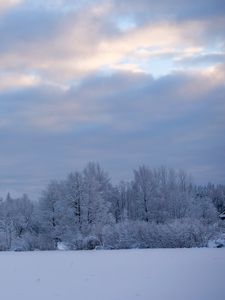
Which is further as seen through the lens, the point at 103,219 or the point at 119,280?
the point at 103,219

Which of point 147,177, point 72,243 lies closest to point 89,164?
point 147,177

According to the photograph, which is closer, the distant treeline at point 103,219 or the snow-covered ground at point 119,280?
the snow-covered ground at point 119,280

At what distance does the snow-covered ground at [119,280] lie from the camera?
13492 mm

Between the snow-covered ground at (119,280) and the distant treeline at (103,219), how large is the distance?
16337 mm

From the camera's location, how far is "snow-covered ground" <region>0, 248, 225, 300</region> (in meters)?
13.5

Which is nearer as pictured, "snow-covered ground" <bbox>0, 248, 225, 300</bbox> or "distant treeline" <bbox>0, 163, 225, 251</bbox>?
"snow-covered ground" <bbox>0, 248, 225, 300</bbox>

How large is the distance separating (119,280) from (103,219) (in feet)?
109

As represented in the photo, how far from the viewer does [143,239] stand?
41.1 m

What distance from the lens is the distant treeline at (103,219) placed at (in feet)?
130

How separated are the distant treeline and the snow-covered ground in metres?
16.3

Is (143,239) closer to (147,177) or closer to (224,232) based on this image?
(224,232)

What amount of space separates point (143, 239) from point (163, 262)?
62.8ft

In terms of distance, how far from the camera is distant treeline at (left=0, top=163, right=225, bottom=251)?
39719 millimetres

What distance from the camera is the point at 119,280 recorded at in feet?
54.9
